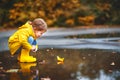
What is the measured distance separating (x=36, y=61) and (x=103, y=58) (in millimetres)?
1527

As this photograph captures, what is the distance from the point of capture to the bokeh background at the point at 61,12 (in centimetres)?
1933

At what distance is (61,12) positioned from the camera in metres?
20.1

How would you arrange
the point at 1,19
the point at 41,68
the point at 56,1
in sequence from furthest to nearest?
the point at 56,1 < the point at 1,19 < the point at 41,68

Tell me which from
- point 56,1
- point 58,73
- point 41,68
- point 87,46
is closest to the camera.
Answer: point 58,73

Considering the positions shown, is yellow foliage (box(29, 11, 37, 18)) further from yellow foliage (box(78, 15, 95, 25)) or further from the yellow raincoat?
the yellow raincoat

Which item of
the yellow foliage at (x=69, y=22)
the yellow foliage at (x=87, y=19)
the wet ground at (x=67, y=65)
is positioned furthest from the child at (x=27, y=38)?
the yellow foliage at (x=87, y=19)

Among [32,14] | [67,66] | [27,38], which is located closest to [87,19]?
[32,14]

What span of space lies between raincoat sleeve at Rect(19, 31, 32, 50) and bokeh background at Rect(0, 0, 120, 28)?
11087mm

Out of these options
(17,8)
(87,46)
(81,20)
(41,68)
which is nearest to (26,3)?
(17,8)

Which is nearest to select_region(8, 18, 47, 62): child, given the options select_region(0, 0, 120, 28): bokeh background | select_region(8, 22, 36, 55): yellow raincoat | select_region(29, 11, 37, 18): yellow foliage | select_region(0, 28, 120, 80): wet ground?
select_region(8, 22, 36, 55): yellow raincoat

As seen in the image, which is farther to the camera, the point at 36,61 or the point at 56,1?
the point at 56,1

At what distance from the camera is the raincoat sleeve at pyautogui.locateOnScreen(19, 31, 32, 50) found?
7.94 meters

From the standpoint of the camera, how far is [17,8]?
64.3ft

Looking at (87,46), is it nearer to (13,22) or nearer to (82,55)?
(82,55)
